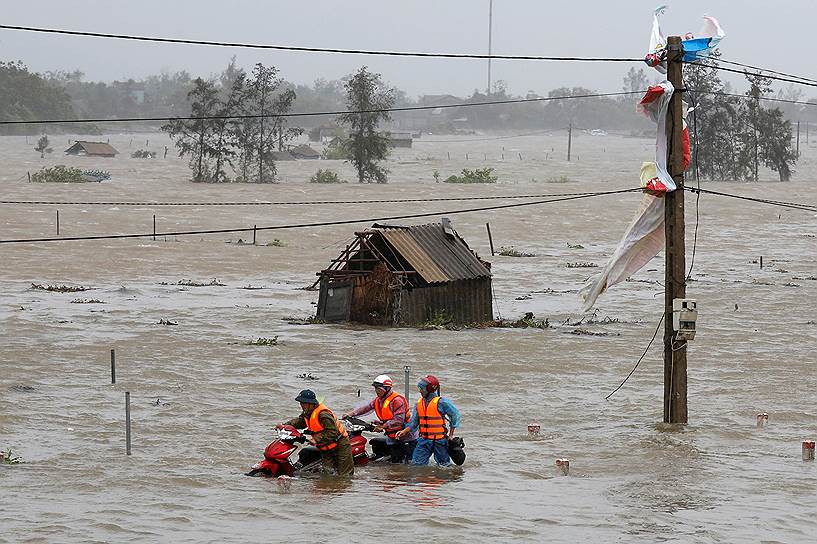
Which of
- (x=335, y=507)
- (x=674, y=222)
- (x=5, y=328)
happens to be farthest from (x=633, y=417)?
(x=5, y=328)

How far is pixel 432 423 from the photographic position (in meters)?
17.1

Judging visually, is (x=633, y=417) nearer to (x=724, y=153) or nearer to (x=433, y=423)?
(x=433, y=423)

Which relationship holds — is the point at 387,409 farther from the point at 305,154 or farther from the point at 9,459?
the point at 305,154

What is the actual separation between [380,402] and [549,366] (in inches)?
419

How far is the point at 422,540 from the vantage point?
14.3 meters

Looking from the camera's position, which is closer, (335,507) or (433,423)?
(335,507)

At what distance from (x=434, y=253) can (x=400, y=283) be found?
5.74 feet

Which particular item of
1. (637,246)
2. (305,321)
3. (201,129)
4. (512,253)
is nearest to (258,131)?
(201,129)

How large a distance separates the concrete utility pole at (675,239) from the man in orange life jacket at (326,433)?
582 cm

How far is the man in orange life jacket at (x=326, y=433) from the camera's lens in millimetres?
16484

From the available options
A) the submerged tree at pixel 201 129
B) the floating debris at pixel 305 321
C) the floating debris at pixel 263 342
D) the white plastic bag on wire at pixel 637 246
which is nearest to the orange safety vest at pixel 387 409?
the white plastic bag on wire at pixel 637 246

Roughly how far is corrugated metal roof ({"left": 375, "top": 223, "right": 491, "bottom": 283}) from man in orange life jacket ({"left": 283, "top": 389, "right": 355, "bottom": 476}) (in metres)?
15.4

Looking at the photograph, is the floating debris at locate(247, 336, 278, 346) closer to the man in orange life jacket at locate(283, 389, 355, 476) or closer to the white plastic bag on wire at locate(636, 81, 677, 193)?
the white plastic bag on wire at locate(636, 81, 677, 193)

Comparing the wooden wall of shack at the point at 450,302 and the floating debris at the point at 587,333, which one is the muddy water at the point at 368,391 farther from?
the wooden wall of shack at the point at 450,302
